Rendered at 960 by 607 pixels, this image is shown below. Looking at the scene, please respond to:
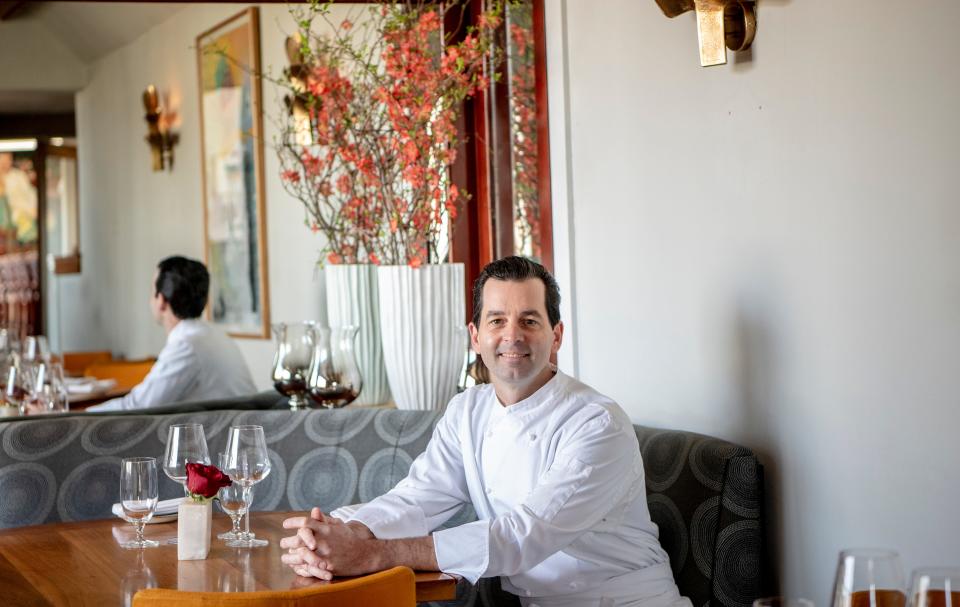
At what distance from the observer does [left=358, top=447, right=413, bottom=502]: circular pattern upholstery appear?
3229 millimetres

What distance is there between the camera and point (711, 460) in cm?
255

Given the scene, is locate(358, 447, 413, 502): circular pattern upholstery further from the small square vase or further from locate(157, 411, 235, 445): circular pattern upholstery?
the small square vase

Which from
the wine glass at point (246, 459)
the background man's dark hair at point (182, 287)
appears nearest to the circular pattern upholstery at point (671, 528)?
the wine glass at point (246, 459)

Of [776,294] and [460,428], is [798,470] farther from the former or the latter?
[460,428]

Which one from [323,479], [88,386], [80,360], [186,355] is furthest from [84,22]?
[323,479]

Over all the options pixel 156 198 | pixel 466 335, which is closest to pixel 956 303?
pixel 466 335

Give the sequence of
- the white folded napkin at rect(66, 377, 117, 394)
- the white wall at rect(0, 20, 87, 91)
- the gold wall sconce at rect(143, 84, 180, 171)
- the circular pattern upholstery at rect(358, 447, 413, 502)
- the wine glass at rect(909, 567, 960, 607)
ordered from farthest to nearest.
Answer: the white wall at rect(0, 20, 87, 91) → the gold wall sconce at rect(143, 84, 180, 171) → the white folded napkin at rect(66, 377, 117, 394) → the circular pattern upholstery at rect(358, 447, 413, 502) → the wine glass at rect(909, 567, 960, 607)

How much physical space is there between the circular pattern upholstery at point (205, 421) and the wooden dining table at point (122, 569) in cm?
76

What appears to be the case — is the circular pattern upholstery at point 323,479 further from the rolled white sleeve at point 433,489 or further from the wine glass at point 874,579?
the wine glass at point 874,579

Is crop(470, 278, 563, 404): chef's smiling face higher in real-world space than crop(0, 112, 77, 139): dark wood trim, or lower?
lower

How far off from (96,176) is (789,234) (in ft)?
27.4

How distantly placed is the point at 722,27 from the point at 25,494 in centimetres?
218

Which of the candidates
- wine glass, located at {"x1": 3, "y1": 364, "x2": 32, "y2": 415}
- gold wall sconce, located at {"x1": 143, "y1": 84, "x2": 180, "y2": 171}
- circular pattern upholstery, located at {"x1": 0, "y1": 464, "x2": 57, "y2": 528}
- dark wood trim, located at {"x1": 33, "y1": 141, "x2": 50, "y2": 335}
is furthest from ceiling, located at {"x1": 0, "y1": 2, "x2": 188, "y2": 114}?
circular pattern upholstery, located at {"x1": 0, "y1": 464, "x2": 57, "y2": 528}

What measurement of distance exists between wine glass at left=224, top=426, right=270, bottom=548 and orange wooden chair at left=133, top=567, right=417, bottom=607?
2.12 ft
